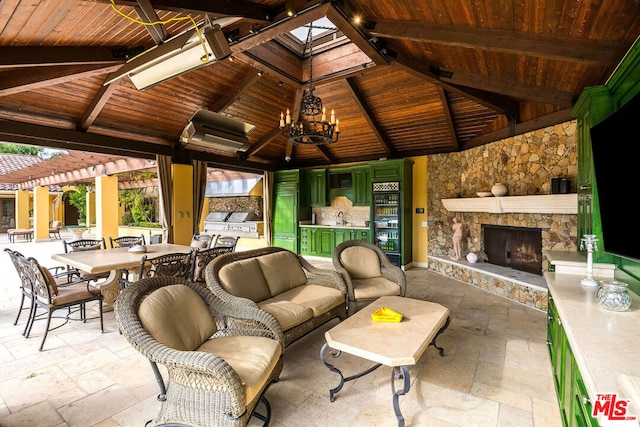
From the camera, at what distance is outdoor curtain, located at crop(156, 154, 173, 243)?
20.1 feet

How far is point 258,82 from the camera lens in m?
5.61

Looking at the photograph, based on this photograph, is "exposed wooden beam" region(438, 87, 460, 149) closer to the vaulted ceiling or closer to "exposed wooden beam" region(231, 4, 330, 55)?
the vaulted ceiling

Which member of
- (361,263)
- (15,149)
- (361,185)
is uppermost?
(15,149)

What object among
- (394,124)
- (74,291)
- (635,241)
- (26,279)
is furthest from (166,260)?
(394,124)

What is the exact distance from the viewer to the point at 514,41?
2.79 metres

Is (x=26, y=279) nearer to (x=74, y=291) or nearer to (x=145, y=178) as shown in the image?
(x=74, y=291)

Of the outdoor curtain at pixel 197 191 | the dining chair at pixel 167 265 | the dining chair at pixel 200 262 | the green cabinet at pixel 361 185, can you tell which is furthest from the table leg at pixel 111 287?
the green cabinet at pixel 361 185

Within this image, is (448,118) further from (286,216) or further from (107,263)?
(107,263)

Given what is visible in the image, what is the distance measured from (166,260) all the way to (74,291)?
1008 mm

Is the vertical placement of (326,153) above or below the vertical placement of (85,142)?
above

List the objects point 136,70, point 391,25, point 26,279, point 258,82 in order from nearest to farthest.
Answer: point 136,70
point 391,25
point 26,279
point 258,82

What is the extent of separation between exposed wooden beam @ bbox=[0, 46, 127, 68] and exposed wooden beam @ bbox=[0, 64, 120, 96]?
145 millimetres

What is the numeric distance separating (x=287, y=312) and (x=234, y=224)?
313 inches

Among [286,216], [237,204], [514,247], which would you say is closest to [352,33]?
[514,247]
